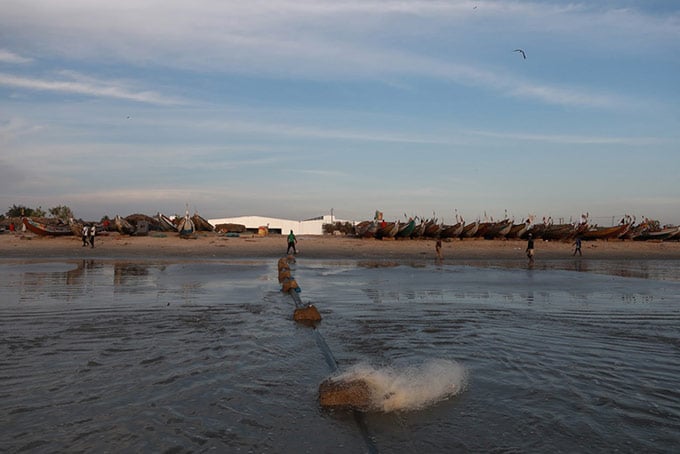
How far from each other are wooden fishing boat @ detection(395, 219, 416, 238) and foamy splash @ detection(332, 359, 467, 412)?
4107 cm

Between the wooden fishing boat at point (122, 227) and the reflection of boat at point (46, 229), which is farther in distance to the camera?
the wooden fishing boat at point (122, 227)

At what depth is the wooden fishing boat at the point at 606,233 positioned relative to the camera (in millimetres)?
51531

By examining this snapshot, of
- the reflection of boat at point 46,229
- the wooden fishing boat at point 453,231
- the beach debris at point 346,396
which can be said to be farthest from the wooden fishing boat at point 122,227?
the beach debris at point 346,396

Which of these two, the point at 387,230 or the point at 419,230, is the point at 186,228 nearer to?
the point at 387,230

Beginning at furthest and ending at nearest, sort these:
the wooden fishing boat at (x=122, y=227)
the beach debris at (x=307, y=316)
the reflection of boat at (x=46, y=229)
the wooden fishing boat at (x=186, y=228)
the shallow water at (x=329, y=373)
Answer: the wooden fishing boat at (x=186, y=228) < the wooden fishing boat at (x=122, y=227) < the reflection of boat at (x=46, y=229) < the beach debris at (x=307, y=316) < the shallow water at (x=329, y=373)

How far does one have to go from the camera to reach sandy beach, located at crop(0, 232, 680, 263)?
3172 cm

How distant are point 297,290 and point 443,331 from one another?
221 inches

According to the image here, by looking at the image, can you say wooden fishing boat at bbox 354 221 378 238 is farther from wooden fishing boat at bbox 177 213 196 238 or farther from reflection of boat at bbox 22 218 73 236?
reflection of boat at bbox 22 218 73 236

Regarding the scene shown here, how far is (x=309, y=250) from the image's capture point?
1458 inches

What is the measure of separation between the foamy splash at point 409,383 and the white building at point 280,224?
232 feet

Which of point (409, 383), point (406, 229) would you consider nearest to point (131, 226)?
point (406, 229)

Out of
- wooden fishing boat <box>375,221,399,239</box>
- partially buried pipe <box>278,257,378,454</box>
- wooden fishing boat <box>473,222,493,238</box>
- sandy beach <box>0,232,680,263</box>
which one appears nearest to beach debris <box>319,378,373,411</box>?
partially buried pipe <box>278,257,378,454</box>

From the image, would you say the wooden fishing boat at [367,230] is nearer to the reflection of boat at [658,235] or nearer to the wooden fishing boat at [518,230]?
the wooden fishing boat at [518,230]

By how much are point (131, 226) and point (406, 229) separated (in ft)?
74.1
